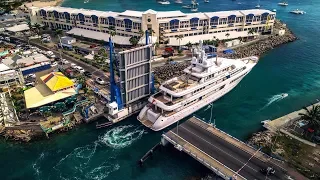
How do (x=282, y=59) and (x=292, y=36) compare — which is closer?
(x=282, y=59)

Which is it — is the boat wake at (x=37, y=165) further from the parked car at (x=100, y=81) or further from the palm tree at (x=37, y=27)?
the palm tree at (x=37, y=27)

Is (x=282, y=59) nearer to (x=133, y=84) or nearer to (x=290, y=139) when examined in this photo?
(x=290, y=139)

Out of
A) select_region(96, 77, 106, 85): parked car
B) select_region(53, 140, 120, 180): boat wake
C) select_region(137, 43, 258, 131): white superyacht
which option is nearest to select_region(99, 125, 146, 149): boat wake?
select_region(137, 43, 258, 131): white superyacht

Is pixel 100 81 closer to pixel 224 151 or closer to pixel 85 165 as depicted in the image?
pixel 85 165

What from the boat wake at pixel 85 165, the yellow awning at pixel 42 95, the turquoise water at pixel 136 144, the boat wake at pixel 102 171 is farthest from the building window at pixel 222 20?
the boat wake at pixel 102 171

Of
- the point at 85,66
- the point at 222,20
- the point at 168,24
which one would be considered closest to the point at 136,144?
the point at 85,66

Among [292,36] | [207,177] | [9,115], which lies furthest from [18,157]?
[292,36]
